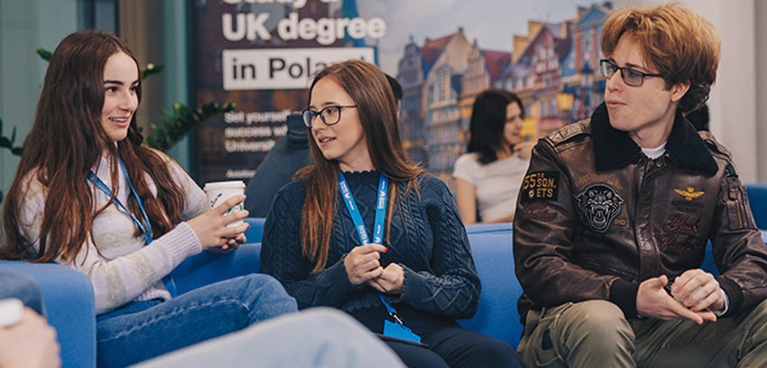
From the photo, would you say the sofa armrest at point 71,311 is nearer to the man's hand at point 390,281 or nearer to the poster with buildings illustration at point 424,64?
the man's hand at point 390,281

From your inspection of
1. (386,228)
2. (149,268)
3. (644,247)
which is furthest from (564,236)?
(149,268)

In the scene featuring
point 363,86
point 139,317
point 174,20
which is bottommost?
point 139,317

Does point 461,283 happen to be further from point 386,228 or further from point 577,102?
point 577,102

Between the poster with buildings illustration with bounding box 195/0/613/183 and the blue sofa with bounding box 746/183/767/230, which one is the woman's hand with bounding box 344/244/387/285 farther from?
the poster with buildings illustration with bounding box 195/0/613/183

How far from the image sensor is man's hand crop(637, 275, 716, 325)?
82.4 inches

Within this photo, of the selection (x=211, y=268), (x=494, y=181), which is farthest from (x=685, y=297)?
(x=494, y=181)

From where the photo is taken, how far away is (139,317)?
84.2 inches

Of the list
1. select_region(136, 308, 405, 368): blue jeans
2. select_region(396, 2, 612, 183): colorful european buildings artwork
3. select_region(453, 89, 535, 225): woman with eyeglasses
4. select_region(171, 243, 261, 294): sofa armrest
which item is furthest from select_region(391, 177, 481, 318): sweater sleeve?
select_region(396, 2, 612, 183): colorful european buildings artwork

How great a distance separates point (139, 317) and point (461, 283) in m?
0.91

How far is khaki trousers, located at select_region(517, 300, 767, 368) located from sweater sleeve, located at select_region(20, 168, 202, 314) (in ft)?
3.29

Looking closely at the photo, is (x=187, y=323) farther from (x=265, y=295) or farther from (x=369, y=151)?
(x=369, y=151)

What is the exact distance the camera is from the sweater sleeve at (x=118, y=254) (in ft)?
7.16

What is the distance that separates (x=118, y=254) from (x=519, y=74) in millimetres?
3724

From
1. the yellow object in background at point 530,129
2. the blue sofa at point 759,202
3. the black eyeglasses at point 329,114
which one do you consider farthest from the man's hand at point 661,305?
A: the yellow object in background at point 530,129
